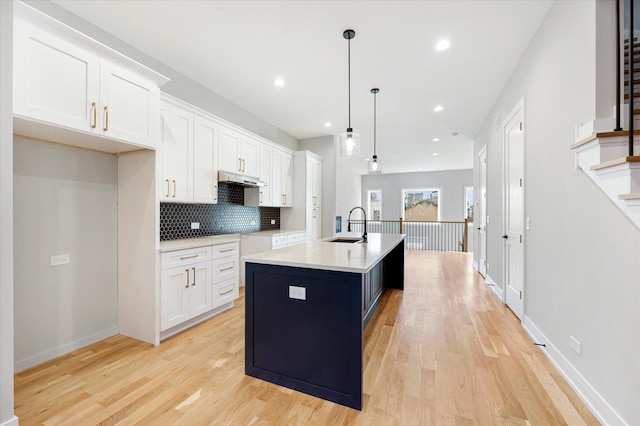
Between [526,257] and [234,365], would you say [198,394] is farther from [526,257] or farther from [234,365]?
[526,257]

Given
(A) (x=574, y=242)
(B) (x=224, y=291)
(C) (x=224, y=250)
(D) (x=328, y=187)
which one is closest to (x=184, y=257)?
(C) (x=224, y=250)

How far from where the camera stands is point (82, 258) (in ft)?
8.33

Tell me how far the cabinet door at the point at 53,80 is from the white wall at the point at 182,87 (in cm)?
68

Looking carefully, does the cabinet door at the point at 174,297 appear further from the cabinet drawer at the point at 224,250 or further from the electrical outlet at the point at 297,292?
the electrical outlet at the point at 297,292

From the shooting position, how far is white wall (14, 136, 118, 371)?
2.16 m

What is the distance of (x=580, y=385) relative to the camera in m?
1.84

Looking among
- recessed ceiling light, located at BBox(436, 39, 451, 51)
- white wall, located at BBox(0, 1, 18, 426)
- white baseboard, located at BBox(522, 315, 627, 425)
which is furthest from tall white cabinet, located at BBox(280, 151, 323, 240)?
white wall, located at BBox(0, 1, 18, 426)

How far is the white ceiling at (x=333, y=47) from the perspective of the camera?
2373 millimetres

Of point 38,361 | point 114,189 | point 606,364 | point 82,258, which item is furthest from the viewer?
point 114,189

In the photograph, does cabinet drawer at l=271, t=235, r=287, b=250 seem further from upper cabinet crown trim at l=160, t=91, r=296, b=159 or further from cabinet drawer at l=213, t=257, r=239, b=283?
upper cabinet crown trim at l=160, t=91, r=296, b=159

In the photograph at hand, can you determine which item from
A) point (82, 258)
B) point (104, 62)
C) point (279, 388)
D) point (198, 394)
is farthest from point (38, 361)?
point (104, 62)

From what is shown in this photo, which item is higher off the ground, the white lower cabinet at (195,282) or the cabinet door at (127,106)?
the cabinet door at (127,106)

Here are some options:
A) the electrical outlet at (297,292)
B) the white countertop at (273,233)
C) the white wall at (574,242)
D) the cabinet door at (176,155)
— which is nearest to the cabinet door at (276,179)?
the white countertop at (273,233)

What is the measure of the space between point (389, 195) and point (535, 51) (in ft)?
30.4
